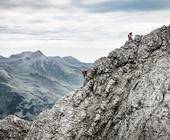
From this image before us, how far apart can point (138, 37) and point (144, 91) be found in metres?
10.6

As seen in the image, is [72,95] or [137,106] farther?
[72,95]

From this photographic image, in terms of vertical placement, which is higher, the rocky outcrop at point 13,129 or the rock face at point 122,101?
the rock face at point 122,101

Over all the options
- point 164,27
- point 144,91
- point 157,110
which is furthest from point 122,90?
point 164,27

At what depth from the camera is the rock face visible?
3419 cm

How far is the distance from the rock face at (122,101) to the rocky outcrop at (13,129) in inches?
365

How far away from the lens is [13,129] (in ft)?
172

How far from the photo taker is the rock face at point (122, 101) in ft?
112

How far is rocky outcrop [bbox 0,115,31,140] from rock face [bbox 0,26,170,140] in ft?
30.4

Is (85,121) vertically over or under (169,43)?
under

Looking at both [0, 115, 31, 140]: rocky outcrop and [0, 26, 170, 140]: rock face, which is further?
[0, 115, 31, 140]: rocky outcrop

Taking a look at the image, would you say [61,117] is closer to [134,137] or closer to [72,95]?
[72,95]

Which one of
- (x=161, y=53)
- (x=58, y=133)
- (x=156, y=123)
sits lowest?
(x=58, y=133)

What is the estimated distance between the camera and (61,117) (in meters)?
42.4

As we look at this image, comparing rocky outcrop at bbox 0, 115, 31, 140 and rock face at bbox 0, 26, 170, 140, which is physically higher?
rock face at bbox 0, 26, 170, 140
